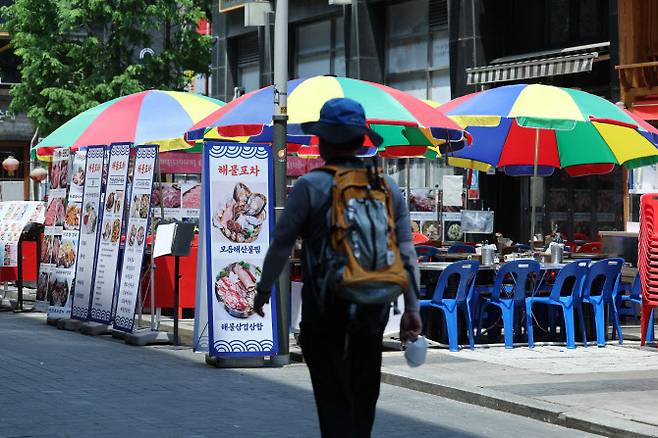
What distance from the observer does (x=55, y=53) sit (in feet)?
139

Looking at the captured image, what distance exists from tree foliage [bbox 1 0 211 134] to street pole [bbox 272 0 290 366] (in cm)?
2657

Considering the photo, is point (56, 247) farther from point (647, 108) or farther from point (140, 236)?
point (647, 108)

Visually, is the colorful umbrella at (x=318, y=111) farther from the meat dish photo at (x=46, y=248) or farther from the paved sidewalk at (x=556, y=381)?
the meat dish photo at (x=46, y=248)

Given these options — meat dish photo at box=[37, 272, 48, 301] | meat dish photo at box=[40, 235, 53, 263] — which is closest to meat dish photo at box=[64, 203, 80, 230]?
meat dish photo at box=[40, 235, 53, 263]

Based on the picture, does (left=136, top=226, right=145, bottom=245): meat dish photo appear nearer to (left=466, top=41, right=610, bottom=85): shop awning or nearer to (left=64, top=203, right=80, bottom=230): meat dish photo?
(left=64, top=203, right=80, bottom=230): meat dish photo

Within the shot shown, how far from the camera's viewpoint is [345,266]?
609 cm

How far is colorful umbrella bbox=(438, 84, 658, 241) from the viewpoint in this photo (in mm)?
16250

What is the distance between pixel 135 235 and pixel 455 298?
368 centimetres

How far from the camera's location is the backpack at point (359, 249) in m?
6.09

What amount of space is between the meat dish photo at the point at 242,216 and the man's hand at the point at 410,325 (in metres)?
7.34

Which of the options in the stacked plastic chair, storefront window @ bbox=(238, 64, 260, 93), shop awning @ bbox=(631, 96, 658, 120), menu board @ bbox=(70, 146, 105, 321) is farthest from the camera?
storefront window @ bbox=(238, 64, 260, 93)

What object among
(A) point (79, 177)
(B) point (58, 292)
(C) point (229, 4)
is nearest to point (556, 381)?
(A) point (79, 177)

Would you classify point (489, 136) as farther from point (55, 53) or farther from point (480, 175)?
point (55, 53)

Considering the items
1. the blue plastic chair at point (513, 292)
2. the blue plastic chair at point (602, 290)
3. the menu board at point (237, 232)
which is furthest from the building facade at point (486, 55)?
the menu board at point (237, 232)
